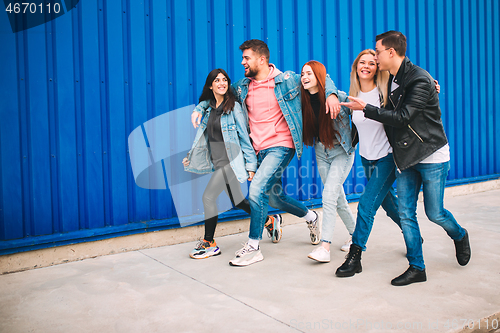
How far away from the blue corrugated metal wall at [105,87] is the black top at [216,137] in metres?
0.69

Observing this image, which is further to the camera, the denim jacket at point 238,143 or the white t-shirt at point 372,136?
the denim jacket at point 238,143

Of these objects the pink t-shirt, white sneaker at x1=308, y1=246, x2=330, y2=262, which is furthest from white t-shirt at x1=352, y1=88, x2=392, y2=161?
white sneaker at x1=308, y1=246, x2=330, y2=262

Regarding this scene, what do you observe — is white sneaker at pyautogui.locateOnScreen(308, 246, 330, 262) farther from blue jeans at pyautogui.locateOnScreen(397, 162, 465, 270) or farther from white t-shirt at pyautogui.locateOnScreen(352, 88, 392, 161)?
white t-shirt at pyautogui.locateOnScreen(352, 88, 392, 161)

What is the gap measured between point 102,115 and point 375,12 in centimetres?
454

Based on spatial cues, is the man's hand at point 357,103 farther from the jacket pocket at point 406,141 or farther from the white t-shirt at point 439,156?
the white t-shirt at point 439,156

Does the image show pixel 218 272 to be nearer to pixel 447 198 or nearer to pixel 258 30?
pixel 258 30

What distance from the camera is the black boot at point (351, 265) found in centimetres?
340

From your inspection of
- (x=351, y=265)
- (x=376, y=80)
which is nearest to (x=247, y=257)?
(x=351, y=265)

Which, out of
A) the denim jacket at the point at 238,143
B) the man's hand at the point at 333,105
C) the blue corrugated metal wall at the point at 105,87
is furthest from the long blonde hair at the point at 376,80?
the blue corrugated metal wall at the point at 105,87

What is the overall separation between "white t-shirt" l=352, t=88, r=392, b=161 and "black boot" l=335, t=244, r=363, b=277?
31.0 inches

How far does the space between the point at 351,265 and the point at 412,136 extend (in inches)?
46.0

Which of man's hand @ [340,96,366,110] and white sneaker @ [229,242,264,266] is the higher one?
man's hand @ [340,96,366,110]

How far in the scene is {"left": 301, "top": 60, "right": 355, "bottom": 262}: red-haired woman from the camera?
12.4 feet

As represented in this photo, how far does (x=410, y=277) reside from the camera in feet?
10.5
